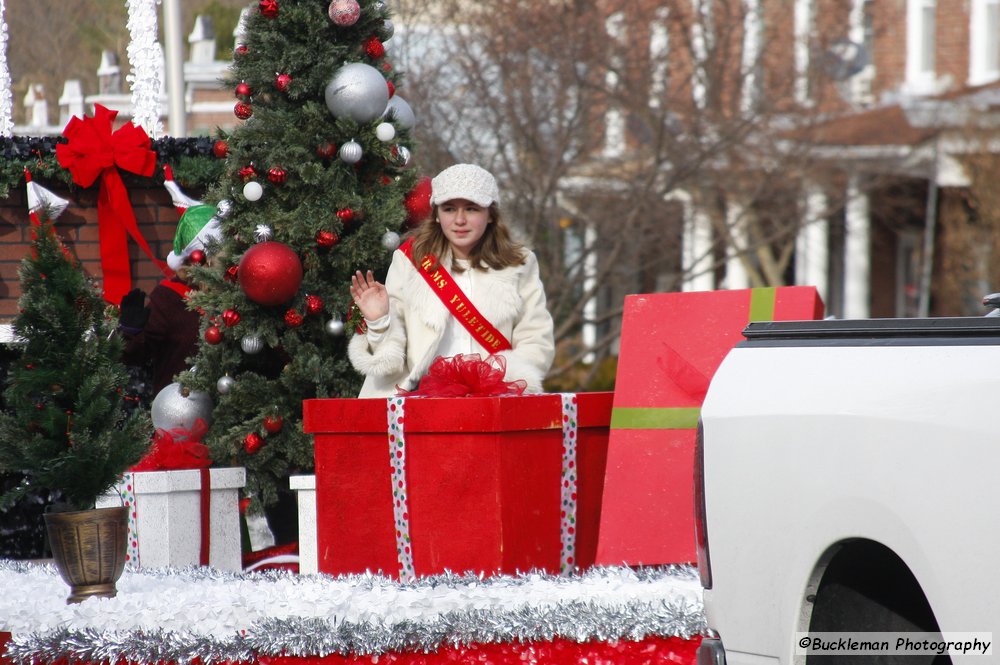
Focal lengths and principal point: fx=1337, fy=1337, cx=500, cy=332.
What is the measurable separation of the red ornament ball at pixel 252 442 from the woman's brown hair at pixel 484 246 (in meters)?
1.32

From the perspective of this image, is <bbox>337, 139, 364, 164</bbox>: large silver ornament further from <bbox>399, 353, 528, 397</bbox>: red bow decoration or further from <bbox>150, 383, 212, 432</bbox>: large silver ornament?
<bbox>399, 353, 528, 397</bbox>: red bow decoration

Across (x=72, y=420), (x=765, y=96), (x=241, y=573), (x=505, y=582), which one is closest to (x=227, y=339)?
(x=241, y=573)

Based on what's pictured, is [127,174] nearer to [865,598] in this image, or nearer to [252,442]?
[252,442]

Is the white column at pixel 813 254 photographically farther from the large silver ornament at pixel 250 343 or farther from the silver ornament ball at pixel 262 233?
the large silver ornament at pixel 250 343

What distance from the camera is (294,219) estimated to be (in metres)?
6.33

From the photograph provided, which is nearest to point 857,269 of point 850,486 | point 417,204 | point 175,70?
point 175,70

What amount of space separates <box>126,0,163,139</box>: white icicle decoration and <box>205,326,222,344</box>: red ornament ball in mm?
2173

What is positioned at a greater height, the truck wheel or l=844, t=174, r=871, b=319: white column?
l=844, t=174, r=871, b=319: white column

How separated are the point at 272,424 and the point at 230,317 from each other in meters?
0.53

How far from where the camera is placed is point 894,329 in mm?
3162

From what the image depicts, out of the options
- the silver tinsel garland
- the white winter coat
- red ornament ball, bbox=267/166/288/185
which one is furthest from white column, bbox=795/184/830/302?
the silver tinsel garland

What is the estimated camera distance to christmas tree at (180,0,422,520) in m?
6.29

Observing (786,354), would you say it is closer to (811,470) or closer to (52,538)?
Result: (811,470)

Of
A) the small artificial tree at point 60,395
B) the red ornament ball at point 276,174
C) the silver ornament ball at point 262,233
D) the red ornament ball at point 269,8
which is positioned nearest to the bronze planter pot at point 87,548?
the small artificial tree at point 60,395
